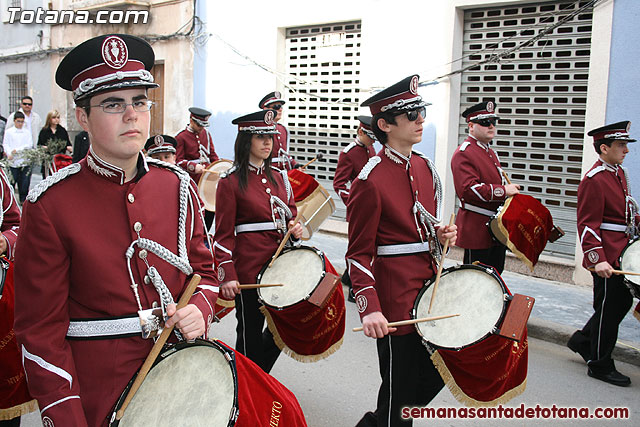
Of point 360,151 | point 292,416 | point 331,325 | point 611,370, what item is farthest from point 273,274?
point 360,151

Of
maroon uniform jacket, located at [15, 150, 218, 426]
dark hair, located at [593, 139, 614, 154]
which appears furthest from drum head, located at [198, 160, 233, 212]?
maroon uniform jacket, located at [15, 150, 218, 426]

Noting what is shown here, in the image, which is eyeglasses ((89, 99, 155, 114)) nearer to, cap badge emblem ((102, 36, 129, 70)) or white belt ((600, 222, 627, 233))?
cap badge emblem ((102, 36, 129, 70))

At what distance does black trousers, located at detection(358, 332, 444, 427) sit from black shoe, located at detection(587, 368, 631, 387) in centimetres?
227

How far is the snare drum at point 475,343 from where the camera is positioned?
10.2 feet

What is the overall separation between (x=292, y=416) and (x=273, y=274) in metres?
2.10

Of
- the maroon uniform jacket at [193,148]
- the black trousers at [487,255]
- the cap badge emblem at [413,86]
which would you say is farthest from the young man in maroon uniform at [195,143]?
the cap badge emblem at [413,86]

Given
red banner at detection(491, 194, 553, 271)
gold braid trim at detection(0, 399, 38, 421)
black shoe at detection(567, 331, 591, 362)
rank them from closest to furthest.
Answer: gold braid trim at detection(0, 399, 38, 421), black shoe at detection(567, 331, 591, 362), red banner at detection(491, 194, 553, 271)

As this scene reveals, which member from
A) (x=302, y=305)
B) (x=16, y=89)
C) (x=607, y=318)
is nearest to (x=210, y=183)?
(x=302, y=305)

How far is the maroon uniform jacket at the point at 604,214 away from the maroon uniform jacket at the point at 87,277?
3602mm

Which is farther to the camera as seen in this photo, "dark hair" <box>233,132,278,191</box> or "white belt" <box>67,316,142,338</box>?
"dark hair" <box>233,132,278,191</box>

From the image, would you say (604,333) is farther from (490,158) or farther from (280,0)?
(280,0)

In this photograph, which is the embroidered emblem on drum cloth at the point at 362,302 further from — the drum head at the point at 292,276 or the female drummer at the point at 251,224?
the female drummer at the point at 251,224

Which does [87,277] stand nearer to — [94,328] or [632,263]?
[94,328]

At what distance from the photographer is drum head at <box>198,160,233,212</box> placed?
8570 mm
